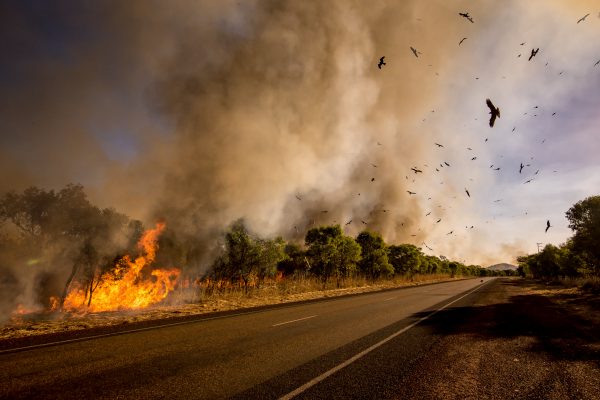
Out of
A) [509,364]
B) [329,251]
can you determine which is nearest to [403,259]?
[329,251]

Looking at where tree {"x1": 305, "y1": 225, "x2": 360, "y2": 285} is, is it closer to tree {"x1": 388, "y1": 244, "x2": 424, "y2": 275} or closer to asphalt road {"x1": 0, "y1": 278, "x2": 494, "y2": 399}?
asphalt road {"x1": 0, "y1": 278, "x2": 494, "y2": 399}

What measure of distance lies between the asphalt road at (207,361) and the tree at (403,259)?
57358 mm

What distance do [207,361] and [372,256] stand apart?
142 ft

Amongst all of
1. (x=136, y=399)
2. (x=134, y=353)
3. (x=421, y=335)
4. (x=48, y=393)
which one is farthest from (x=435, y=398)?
(x=134, y=353)

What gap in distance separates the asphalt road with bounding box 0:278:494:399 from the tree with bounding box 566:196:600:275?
86.5 feet

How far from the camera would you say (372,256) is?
1836 inches

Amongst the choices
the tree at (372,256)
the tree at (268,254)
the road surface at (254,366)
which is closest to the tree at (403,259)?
the tree at (372,256)

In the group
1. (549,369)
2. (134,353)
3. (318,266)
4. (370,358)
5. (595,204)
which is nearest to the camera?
(549,369)

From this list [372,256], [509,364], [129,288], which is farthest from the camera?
[372,256]

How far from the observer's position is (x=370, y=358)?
18.9ft

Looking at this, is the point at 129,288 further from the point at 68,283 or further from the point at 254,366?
the point at 254,366

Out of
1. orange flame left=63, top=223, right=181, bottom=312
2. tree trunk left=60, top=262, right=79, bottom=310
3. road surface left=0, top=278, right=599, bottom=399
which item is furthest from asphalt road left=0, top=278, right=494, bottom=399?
tree trunk left=60, top=262, right=79, bottom=310

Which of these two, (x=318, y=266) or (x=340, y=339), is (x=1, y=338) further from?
(x=318, y=266)

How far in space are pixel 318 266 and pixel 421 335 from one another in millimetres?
26474
